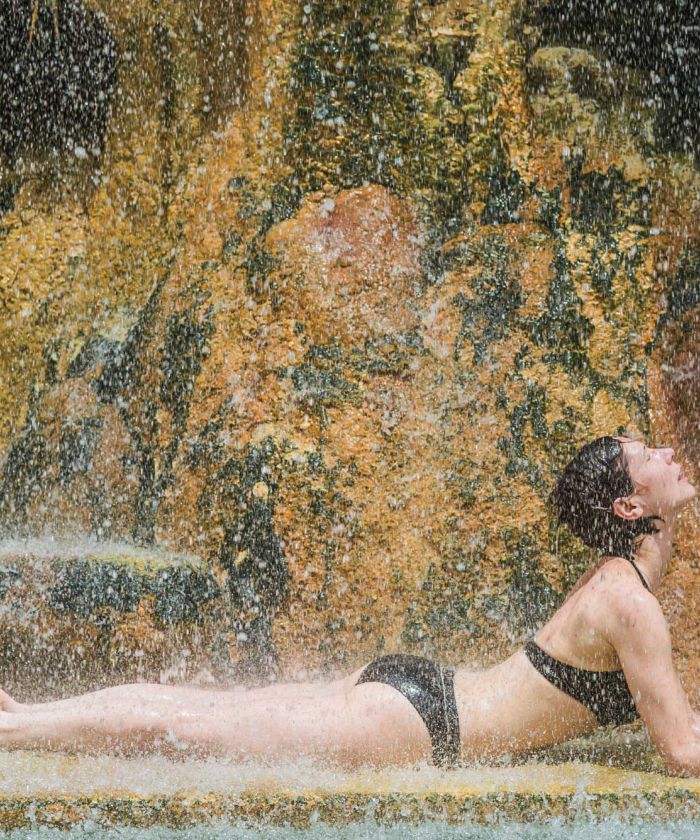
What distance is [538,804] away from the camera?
2.55 meters

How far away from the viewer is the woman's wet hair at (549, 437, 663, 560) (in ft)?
9.75

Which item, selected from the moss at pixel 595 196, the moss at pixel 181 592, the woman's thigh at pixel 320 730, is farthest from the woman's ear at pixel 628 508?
the moss at pixel 181 592

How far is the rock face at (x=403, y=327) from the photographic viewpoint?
374 cm

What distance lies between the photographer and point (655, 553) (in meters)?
2.97

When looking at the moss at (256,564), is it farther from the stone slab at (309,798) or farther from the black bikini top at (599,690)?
the black bikini top at (599,690)

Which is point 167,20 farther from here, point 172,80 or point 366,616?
point 366,616

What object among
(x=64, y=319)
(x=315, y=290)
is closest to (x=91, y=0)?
(x=64, y=319)

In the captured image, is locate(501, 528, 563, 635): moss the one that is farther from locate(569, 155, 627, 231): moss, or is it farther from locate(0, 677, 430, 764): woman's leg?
locate(569, 155, 627, 231): moss

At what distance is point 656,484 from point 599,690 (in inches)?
23.8

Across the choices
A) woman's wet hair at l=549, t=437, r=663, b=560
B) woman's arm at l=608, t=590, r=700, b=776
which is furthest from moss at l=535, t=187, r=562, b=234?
woman's arm at l=608, t=590, r=700, b=776

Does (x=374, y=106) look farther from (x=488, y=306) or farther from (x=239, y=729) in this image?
(x=239, y=729)

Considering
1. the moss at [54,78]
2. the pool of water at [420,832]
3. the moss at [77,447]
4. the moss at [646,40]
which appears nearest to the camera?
the pool of water at [420,832]

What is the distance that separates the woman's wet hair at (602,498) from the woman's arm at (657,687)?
0.27m

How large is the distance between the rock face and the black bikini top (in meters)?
0.91
